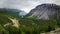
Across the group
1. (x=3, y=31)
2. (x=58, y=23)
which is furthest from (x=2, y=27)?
(x=58, y=23)

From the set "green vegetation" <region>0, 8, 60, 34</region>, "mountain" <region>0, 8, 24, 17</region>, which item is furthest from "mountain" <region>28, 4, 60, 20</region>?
"mountain" <region>0, 8, 24, 17</region>

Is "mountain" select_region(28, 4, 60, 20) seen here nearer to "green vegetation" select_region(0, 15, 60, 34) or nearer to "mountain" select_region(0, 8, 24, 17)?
"green vegetation" select_region(0, 15, 60, 34)

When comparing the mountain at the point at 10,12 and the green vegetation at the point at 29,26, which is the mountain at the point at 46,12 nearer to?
the green vegetation at the point at 29,26

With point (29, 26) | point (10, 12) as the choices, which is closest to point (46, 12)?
point (29, 26)

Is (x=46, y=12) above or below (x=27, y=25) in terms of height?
above

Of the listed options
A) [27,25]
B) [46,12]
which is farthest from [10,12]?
[46,12]

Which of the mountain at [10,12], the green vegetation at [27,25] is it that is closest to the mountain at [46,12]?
the green vegetation at [27,25]

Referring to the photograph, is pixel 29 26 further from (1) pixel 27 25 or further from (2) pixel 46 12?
(2) pixel 46 12

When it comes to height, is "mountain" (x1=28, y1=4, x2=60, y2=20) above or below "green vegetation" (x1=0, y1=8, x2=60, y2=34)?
above

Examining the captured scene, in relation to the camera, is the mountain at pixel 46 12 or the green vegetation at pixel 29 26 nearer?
the green vegetation at pixel 29 26
